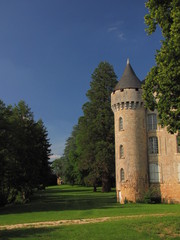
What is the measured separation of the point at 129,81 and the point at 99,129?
13452 mm

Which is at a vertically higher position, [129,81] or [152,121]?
[129,81]

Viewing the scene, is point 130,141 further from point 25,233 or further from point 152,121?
point 25,233

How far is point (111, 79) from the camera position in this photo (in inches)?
1977

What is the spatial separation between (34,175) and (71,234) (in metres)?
25.8

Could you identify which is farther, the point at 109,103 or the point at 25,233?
the point at 109,103

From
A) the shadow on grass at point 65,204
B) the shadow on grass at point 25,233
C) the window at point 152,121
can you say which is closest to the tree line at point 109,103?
the window at point 152,121

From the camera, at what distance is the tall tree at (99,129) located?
150 ft

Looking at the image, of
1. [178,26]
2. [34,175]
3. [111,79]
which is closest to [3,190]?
[34,175]

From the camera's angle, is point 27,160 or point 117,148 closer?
point 117,148

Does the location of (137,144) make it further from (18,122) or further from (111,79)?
(111,79)

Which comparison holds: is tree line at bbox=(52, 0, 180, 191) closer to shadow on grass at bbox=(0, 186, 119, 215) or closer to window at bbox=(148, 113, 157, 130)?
window at bbox=(148, 113, 157, 130)

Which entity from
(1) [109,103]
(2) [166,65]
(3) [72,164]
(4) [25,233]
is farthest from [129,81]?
(3) [72,164]

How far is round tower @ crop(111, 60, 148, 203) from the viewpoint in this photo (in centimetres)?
3378

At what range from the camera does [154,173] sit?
34375mm
